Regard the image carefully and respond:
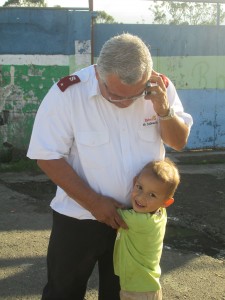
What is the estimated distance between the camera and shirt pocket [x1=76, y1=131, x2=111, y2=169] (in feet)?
7.80

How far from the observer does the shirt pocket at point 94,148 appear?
2377 mm

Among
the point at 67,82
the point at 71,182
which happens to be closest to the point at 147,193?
the point at 71,182

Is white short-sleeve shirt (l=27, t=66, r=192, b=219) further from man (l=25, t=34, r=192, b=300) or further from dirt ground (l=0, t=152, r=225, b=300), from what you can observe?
dirt ground (l=0, t=152, r=225, b=300)

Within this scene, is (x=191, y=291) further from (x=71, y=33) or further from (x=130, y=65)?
(x=71, y=33)

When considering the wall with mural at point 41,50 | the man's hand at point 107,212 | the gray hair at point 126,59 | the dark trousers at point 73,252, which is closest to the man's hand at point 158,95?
the gray hair at point 126,59

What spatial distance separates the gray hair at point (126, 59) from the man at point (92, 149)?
Result: 64 millimetres

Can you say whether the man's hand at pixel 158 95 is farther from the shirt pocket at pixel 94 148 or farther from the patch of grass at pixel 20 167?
the patch of grass at pixel 20 167

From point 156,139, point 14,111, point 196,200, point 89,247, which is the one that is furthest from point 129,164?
point 14,111

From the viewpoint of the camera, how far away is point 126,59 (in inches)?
82.8

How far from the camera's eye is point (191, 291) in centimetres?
376

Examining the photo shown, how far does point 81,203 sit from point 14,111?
6238 millimetres

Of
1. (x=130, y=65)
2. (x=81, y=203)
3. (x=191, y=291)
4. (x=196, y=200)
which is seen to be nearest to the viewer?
(x=130, y=65)

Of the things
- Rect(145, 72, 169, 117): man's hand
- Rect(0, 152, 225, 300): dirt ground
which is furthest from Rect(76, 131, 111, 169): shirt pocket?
Rect(0, 152, 225, 300): dirt ground

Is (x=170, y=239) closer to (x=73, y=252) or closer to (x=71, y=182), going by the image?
(x=73, y=252)
